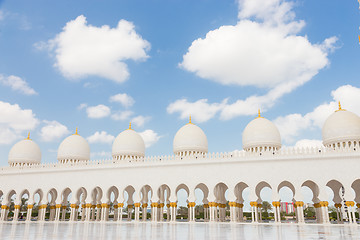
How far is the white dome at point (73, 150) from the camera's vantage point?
30.9 metres

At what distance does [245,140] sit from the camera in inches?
1022

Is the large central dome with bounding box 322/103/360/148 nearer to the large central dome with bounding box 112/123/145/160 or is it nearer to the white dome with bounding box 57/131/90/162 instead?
the large central dome with bounding box 112/123/145/160

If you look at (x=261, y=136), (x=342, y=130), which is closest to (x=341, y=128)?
(x=342, y=130)

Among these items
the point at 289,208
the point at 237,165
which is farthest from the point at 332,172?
the point at 289,208

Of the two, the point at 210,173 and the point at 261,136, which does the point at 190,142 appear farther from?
the point at 261,136

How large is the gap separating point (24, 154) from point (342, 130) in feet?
102

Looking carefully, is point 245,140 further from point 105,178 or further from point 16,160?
point 16,160

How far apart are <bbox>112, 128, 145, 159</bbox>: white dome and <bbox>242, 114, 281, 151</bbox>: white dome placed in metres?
10.4

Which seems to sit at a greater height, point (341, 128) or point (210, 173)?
point (341, 128)

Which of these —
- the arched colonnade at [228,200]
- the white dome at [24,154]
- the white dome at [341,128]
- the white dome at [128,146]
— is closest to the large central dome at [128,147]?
the white dome at [128,146]

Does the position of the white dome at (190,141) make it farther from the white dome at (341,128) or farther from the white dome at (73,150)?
the white dome at (341,128)

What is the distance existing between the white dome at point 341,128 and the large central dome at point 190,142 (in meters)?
10.4

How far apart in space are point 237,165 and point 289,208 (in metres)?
60.3

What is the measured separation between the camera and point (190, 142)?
27.3m
